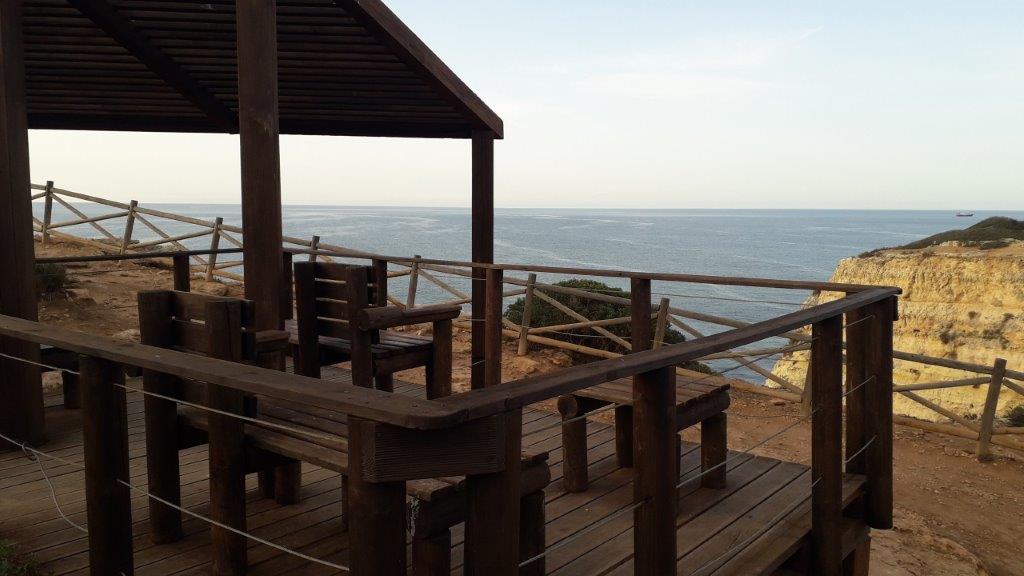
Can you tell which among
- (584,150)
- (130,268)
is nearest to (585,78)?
(584,150)

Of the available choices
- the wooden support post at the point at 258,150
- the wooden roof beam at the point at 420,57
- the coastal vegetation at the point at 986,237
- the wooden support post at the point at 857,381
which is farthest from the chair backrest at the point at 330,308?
the coastal vegetation at the point at 986,237

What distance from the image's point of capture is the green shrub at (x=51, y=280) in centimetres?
1108

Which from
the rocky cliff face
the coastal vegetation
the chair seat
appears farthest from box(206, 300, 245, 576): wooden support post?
the coastal vegetation

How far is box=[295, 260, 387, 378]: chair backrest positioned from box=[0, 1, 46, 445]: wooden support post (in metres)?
1.59

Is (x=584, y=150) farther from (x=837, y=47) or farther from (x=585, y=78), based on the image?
(x=837, y=47)

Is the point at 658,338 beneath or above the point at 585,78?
beneath

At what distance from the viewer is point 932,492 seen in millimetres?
6188

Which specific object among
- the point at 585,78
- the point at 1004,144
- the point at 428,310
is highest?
the point at 585,78

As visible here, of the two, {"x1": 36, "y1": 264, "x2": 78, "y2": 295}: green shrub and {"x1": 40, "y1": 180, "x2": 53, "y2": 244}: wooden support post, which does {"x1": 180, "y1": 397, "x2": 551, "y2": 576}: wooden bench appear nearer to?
{"x1": 36, "y1": 264, "x2": 78, "y2": 295}: green shrub

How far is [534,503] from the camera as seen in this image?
2383 mm

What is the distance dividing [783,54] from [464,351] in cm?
3618

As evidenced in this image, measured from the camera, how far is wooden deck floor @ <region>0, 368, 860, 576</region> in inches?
107

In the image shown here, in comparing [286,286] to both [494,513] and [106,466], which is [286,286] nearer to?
[106,466]

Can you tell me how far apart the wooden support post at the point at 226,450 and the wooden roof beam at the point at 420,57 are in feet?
9.26
